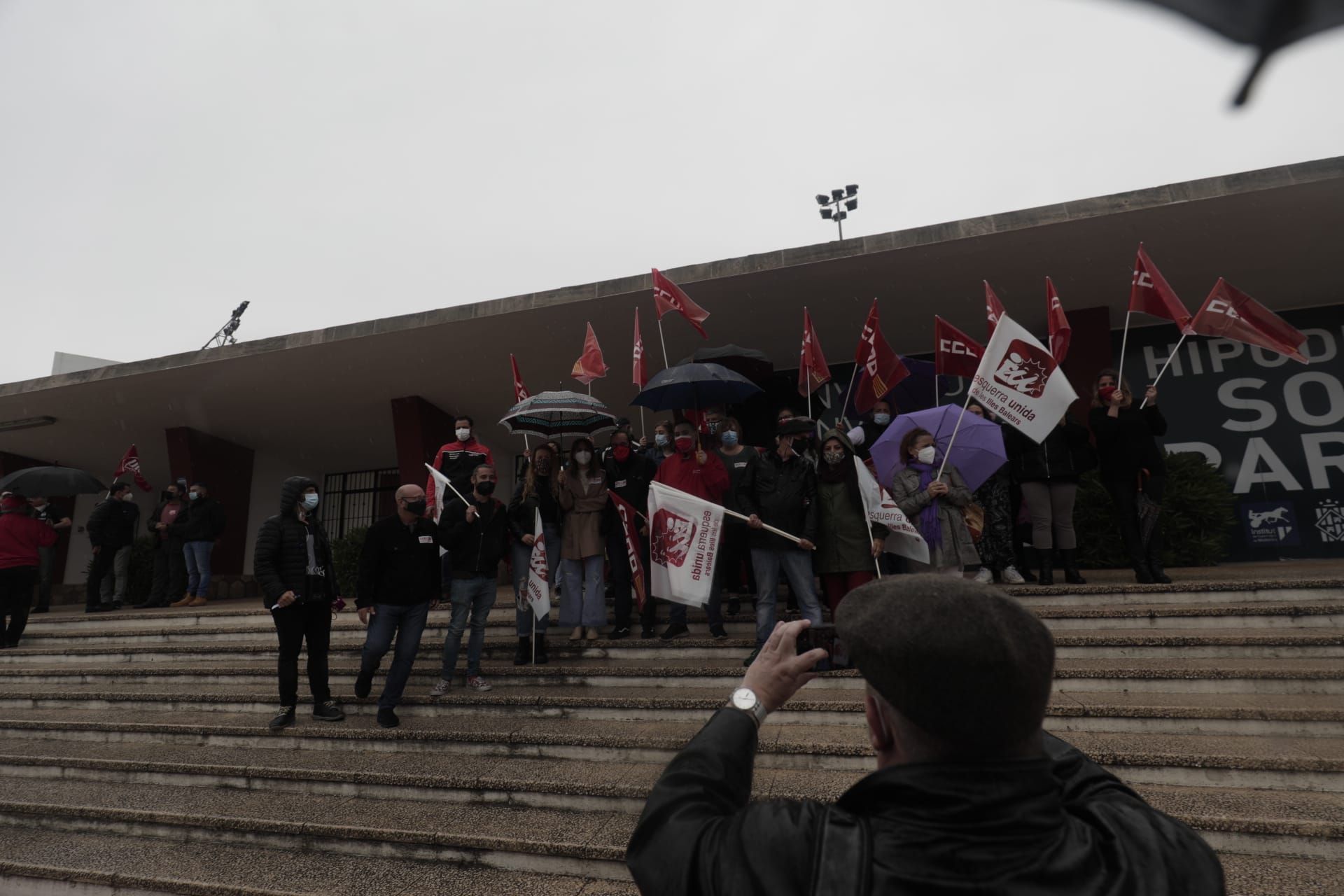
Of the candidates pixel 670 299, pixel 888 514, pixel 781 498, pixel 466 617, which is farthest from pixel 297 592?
pixel 670 299

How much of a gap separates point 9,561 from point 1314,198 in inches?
537

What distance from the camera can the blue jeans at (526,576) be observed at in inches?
225

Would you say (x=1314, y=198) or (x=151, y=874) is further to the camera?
(x=1314, y=198)

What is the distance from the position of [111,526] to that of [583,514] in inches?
312

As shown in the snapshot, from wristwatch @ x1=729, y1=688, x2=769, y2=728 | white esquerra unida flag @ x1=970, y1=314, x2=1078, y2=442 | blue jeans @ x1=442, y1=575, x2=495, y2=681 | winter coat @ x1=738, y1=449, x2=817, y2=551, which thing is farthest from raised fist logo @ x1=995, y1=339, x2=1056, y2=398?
wristwatch @ x1=729, y1=688, x2=769, y2=728

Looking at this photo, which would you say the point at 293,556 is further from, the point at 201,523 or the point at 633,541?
the point at 201,523

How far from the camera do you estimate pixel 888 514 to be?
17.0ft

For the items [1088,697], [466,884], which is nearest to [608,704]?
[466,884]

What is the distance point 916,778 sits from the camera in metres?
0.92

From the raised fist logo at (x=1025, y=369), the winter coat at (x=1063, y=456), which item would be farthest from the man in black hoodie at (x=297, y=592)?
the winter coat at (x=1063, y=456)

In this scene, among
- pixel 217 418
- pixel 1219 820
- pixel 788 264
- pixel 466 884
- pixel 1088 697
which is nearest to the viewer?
pixel 1219 820

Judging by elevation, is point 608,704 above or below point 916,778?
below

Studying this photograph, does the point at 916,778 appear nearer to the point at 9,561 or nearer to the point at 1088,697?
the point at 1088,697

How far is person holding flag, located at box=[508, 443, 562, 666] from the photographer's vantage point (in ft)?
18.9
